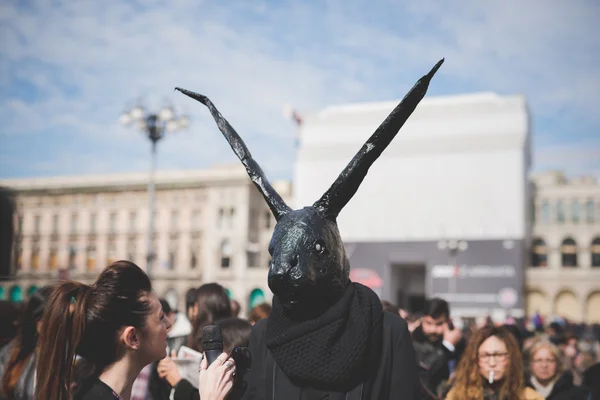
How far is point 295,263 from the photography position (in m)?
2.28

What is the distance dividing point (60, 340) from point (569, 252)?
46066 millimetres

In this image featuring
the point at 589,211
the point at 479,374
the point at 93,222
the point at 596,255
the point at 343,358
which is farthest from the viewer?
the point at 93,222

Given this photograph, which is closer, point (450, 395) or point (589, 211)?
point (450, 395)

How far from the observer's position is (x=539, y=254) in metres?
45.4

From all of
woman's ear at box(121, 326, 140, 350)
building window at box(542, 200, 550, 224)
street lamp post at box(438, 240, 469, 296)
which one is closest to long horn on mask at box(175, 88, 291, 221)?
woman's ear at box(121, 326, 140, 350)

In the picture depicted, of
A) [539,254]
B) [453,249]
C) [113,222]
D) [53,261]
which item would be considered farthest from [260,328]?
[53,261]

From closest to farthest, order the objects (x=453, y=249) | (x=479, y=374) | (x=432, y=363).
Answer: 1. (x=479, y=374)
2. (x=432, y=363)
3. (x=453, y=249)

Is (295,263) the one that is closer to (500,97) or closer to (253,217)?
(500,97)

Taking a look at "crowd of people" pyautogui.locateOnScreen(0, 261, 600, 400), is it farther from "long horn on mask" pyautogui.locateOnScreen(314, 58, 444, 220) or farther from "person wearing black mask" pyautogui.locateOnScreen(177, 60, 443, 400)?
"long horn on mask" pyautogui.locateOnScreen(314, 58, 444, 220)

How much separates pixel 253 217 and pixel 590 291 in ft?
75.2

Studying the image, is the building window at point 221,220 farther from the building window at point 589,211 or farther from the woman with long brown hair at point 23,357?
the woman with long brown hair at point 23,357

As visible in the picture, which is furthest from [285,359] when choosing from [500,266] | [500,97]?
[500,97]

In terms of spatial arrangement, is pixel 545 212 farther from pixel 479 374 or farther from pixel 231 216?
pixel 479 374

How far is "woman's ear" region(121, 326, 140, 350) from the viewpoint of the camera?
93.5 inches
